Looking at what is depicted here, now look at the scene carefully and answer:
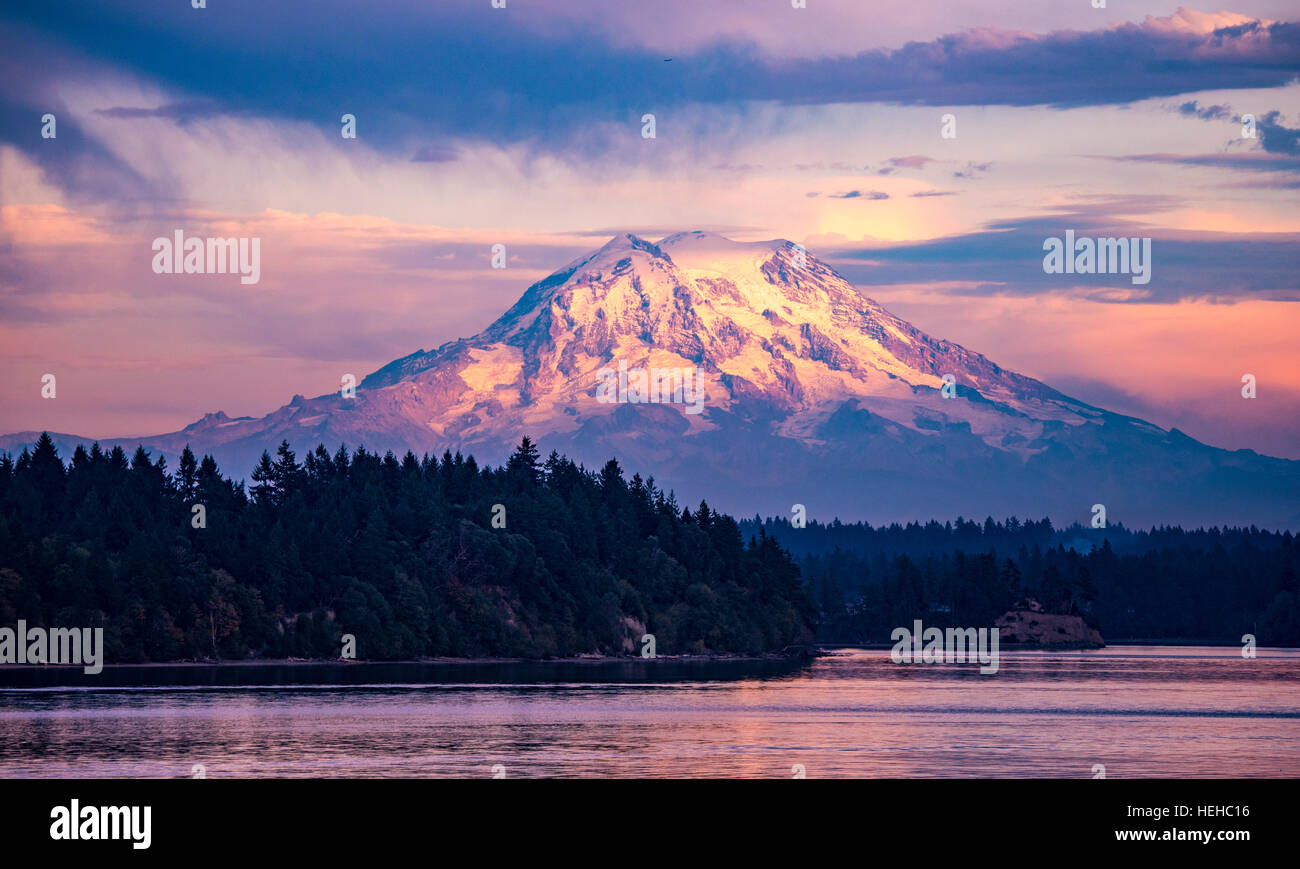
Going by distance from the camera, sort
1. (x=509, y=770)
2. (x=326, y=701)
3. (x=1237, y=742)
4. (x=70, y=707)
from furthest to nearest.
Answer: (x=326, y=701)
(x=70, y=707)
(x=1237, y=742)
(x=509, y=770)

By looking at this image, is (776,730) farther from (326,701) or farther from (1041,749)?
(326,701)

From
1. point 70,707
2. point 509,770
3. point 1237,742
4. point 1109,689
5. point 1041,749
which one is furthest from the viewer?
point 1109,689

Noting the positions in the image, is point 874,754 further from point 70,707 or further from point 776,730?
point 70,707

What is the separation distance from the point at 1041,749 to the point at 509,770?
120 ft

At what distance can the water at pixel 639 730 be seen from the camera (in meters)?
95.6

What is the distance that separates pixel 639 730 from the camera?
123 m

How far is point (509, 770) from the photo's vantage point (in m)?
93.6

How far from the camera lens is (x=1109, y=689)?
180250mm

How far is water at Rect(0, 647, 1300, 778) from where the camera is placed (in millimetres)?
95625
